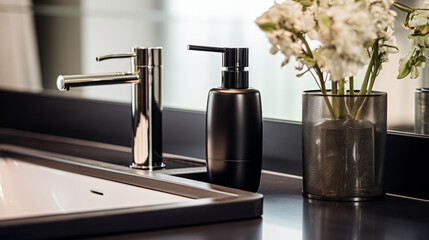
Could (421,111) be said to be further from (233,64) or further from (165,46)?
(165,46)

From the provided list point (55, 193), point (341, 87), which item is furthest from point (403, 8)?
point (55, 193)

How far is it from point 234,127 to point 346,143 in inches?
7.1

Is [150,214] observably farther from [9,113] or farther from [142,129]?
[9,113]

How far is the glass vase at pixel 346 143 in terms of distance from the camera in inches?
40.2

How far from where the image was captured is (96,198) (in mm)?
1267

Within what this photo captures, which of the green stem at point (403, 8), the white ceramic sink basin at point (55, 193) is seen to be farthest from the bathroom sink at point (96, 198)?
the green stem at point (403, 8)

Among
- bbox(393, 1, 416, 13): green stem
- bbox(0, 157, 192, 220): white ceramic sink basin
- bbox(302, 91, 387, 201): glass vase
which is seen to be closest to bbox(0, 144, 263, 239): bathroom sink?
bbox(0, 157, 192, 220): white ceramic sink basin

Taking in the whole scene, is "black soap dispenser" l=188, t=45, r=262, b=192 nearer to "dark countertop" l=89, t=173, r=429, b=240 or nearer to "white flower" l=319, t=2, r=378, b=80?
"dark countertop" l=89, t=173, r=429, b=240

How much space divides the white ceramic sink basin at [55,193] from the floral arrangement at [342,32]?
34cm

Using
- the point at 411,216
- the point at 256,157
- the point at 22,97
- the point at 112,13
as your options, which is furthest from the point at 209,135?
the point at 22,97

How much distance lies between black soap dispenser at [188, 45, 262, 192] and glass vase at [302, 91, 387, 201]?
99 millimetres

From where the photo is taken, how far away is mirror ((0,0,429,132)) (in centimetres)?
137

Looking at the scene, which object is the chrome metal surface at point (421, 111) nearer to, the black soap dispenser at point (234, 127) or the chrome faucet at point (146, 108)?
the black soap dispenser at point (234, 127)

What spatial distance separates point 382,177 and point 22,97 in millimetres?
1221
